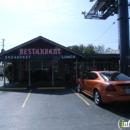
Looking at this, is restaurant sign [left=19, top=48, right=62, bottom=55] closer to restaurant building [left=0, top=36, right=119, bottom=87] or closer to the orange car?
restaurant building [left=0, top=36, right=119, bottom=87]

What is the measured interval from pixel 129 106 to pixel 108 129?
315cm

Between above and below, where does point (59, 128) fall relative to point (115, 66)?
below

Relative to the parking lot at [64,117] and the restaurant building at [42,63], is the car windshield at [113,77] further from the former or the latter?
the restaurant building at [42,63]

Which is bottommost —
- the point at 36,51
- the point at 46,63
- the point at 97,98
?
the point at 97,98

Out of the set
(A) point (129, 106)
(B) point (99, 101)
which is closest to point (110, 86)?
(B) point (99, 101)

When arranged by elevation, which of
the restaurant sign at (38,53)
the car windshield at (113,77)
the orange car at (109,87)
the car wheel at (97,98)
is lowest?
the car wheel at (97,98)

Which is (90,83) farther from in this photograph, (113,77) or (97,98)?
(113,77)

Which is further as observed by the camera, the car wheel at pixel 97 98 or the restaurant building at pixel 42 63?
the restaurant building at pixel 42 63

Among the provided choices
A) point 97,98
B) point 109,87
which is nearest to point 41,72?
point 97,98

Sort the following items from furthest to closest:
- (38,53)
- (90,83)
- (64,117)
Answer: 1. (38,53)
2. (90,83)
3. (64,117)

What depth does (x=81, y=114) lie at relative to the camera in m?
6.60

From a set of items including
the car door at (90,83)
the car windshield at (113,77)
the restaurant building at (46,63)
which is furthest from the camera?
the restaurant building at (46,63)

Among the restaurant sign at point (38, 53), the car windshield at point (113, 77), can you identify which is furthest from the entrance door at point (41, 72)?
the car windshield at point (113, 77)

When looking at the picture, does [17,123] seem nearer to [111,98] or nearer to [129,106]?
[111,98]
